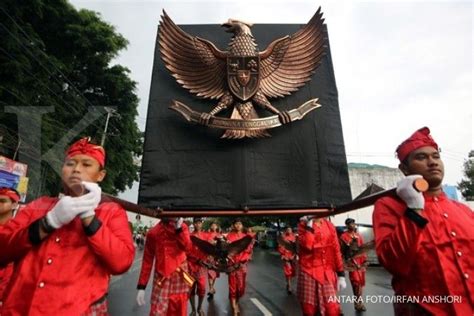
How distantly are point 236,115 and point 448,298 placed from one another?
6.64 feet

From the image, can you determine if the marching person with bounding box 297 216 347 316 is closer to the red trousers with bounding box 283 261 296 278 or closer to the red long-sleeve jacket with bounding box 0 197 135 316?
the red long-sleeve jacket with bounding box 0 197 135 316

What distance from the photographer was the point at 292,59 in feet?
10.6

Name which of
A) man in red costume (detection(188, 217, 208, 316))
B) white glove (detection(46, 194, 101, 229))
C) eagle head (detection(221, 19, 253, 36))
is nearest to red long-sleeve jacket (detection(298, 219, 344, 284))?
man in red costume (detection(188, 217, 208, 316))

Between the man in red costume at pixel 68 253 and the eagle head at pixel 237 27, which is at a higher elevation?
the eagle head at pixel 237 27

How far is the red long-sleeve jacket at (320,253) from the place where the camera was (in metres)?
4.66

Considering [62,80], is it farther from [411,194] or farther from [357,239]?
[411,194]

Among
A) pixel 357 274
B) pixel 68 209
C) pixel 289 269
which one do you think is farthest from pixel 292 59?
pixel 289 269

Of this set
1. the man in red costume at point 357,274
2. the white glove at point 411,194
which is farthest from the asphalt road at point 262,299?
the white glove at point 411,194

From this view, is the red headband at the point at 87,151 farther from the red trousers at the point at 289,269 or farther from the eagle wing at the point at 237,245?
the red trousers at the point at 289,269

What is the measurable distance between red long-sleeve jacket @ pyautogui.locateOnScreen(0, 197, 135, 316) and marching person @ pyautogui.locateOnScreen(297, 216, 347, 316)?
3353 mm

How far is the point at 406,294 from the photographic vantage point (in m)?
1.93

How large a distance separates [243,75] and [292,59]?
20.5 inches

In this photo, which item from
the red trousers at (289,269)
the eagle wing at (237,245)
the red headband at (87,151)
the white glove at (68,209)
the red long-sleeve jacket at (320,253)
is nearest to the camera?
the white glove at (68,209)

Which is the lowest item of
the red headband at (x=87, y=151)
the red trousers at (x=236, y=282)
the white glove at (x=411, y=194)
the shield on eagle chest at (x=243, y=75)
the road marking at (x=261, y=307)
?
the road marking at (x=261, y=307)
